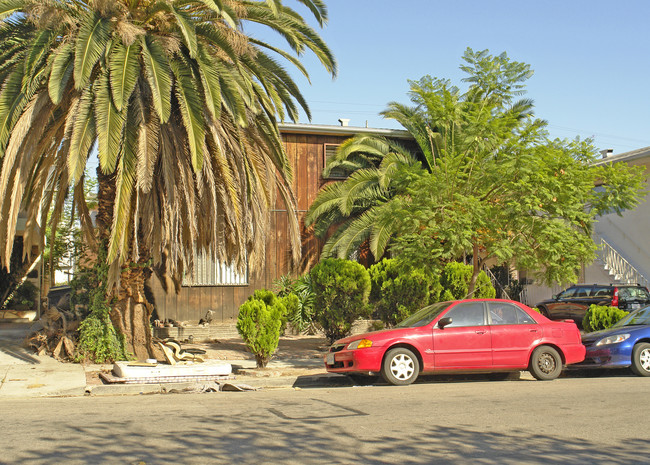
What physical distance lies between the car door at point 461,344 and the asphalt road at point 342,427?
877 mm

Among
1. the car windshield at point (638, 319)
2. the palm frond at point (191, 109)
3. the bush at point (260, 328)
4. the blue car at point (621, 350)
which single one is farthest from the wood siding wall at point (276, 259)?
the blue car at point (621, 350)

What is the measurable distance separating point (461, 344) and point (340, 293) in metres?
5.20

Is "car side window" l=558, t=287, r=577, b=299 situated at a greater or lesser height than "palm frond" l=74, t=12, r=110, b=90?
lesser

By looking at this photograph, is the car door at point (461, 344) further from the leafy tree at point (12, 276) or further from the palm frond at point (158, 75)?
the leafy tree at point (12, 276)

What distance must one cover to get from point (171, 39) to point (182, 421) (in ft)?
24.7

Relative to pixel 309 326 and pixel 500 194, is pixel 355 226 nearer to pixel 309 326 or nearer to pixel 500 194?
pixel 309 326

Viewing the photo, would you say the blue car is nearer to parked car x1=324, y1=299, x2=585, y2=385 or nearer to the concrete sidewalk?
parked car x1=324, y1=299, x2=585, y2=385

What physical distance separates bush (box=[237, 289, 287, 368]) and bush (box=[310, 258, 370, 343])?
2.84 m

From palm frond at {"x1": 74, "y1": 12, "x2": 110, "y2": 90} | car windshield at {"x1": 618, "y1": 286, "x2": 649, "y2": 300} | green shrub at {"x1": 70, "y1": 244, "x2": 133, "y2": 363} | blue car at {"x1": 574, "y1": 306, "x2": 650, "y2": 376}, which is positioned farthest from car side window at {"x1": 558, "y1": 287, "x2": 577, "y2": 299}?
palm frond at {"x1": 74, "y1": 12, "x2": 110, "y2": 90}

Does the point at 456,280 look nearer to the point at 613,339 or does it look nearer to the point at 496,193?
the point at 496,193

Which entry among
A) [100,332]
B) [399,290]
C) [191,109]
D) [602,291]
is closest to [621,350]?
[399,290]

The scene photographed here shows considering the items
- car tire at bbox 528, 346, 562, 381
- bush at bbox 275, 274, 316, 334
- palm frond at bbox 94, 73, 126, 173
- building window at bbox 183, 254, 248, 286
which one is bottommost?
car tire at bbox 528, 346, 562, 381

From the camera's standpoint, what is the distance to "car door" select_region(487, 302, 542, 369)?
448 inches

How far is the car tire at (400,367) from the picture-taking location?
35.8 ft
